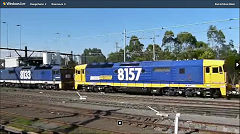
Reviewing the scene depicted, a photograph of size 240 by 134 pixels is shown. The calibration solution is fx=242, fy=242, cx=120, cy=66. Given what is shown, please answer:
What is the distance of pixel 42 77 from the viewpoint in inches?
1478

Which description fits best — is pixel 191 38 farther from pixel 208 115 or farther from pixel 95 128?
pixel 95 128

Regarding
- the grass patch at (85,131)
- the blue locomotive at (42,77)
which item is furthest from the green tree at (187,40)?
the grass patch at (85,131)

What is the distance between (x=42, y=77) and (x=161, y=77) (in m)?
20.8

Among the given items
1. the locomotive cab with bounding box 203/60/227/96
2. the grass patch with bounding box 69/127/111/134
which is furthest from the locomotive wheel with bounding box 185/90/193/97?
the grass patch with bounding box 69/127/111/134

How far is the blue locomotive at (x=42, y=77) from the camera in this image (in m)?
35.0

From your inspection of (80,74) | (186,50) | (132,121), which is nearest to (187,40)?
(186,50)

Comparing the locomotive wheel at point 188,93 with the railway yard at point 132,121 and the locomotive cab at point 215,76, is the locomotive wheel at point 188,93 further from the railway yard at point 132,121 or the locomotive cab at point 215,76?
the railway yard at point 132,121

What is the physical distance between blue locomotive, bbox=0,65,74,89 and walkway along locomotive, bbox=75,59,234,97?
14.4 ft

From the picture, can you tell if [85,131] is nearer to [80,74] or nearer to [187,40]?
[80,74]

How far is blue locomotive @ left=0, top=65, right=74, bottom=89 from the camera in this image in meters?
35.0

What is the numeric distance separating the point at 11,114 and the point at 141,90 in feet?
44.0

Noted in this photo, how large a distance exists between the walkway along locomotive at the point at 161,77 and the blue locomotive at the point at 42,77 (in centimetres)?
438

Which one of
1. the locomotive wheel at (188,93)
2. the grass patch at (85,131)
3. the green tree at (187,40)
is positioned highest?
the green tree at (187,40)

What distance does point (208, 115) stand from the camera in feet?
47.6
